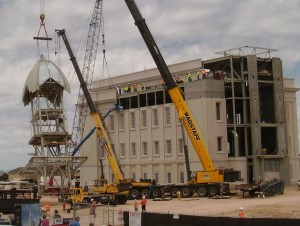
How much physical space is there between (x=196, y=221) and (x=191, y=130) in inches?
1188

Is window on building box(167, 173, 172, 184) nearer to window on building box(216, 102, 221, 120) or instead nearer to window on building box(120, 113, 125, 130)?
window on building box(216, 102, 221, 120)

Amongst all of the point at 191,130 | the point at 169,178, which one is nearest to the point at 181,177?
the point at 169,178

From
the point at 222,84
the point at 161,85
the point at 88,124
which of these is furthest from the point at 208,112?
the point at 88,124

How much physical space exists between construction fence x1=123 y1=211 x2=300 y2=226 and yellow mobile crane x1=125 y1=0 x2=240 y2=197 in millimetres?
26216

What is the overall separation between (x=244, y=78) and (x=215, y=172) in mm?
23838

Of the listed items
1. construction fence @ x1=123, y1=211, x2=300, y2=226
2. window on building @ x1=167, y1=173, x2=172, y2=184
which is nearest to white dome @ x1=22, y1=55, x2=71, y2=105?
window on building @ x1=167, y1=173, x2=172, y2=184

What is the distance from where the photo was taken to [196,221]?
31625mm

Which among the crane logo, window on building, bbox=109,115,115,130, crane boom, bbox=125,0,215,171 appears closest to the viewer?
crane boom, bbox=125,0,215,171

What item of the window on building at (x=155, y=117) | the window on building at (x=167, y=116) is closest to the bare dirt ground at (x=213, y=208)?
the window on building at (x=167, y=116)

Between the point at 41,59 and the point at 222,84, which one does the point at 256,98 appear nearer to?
the point at 222,84

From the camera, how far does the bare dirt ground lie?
145 feet

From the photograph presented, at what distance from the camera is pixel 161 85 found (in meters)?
88.7

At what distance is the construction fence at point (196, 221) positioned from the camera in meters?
27.9

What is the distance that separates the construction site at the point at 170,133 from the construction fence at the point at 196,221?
23.8 meters
